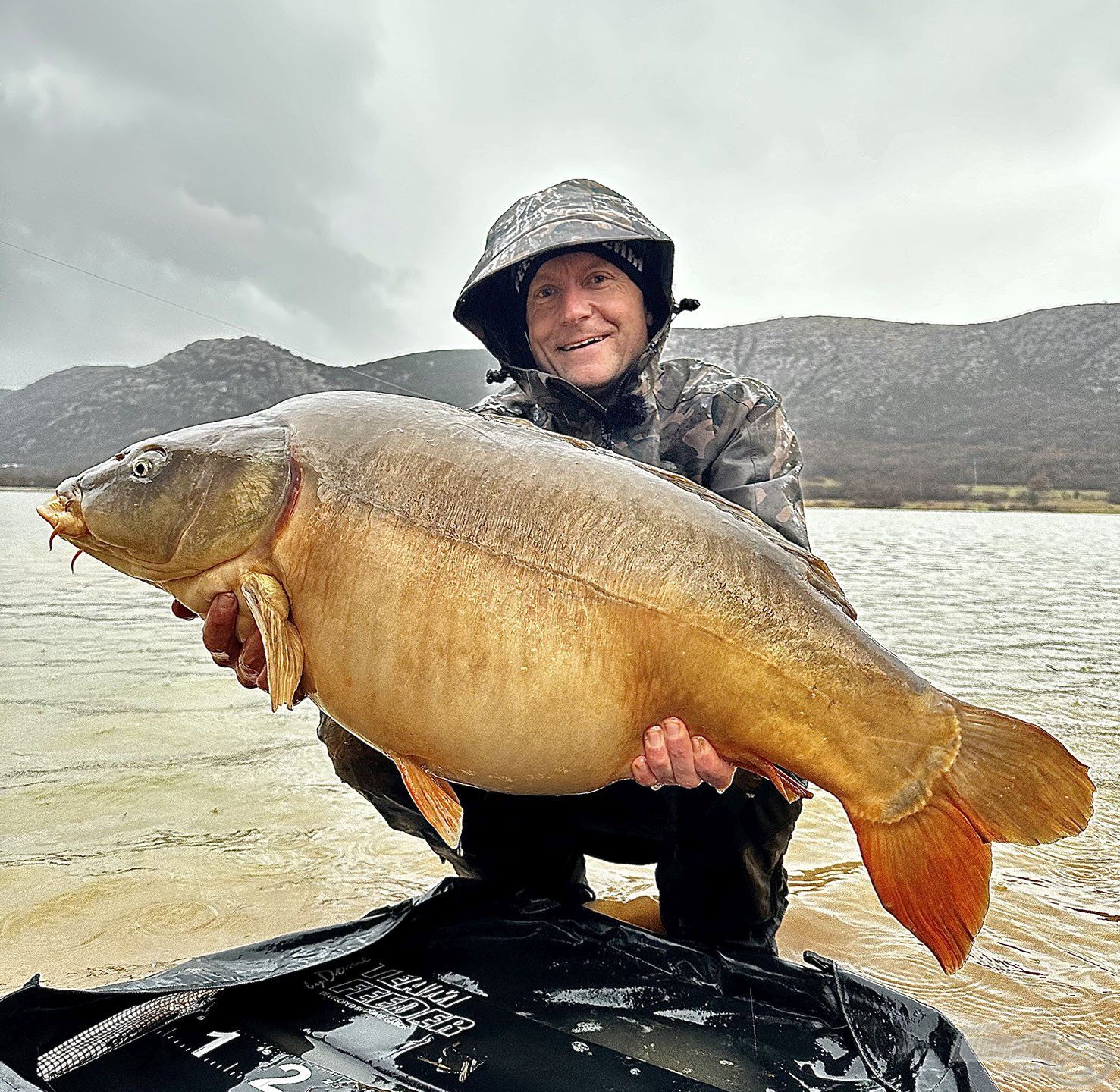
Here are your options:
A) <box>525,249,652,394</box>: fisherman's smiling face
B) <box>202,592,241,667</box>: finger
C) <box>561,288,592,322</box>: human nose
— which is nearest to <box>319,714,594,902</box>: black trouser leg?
<box>202,592,241,667</box>: finger

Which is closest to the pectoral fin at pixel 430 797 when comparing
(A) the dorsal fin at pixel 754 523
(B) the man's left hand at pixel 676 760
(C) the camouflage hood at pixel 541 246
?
(B) the man's left hand at pixel 676 760

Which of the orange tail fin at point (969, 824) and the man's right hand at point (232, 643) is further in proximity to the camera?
the man's right hand at point (232, 643)

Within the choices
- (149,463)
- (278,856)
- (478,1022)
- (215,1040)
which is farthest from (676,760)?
(278,856)

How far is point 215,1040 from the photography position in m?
1.65

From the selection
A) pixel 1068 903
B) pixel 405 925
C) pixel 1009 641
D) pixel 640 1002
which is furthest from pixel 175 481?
pixel 1009 641

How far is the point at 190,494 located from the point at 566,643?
85 centimetres

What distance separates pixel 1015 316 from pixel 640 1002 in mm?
140305

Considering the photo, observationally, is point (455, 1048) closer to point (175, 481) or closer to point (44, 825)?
point (175, 481)

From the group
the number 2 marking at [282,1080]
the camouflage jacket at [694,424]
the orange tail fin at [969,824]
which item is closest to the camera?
the number 2 marking at [282,1080]

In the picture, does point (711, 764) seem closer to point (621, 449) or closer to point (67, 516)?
point (621, 449)

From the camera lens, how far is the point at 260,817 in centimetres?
402

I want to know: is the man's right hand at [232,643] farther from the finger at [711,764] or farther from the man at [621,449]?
the finger at [711,764]

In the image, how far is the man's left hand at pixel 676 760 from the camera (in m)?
1.90

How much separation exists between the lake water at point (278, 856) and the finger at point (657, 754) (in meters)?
1.11
